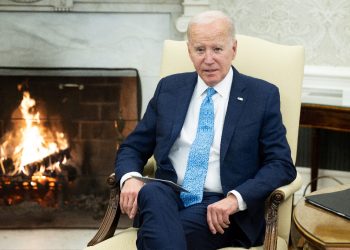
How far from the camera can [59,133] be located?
348 cm

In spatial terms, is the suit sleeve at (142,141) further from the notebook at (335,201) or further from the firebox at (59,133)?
the firebox at (59,133)

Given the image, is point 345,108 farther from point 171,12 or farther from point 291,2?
point 171,12

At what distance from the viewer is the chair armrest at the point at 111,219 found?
2.04m

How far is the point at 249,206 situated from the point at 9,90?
197 cm

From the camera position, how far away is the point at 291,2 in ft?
10.8

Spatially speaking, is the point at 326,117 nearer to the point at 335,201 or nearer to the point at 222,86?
the point at 222,86

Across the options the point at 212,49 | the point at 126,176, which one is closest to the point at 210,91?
the point at 212,49

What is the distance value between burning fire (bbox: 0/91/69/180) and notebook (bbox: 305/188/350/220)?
6.40 ft

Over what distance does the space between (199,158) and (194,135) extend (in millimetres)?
99

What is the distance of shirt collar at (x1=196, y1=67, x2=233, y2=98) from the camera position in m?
2.17

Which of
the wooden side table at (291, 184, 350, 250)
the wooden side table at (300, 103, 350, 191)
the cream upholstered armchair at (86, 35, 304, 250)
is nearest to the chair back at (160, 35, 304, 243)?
the cream upholstered armchair at (86, 35, 304, 250)

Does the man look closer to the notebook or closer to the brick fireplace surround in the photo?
the notebook

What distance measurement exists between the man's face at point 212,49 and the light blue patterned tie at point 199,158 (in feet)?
0.36

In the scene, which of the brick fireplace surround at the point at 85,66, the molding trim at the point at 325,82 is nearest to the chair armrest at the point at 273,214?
the molding trim at the point at 325,82
